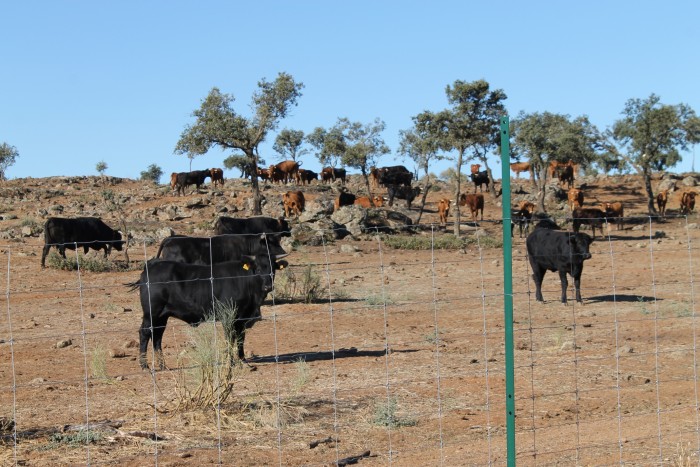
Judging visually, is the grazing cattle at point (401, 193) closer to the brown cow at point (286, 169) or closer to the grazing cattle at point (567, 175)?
the brown cow at point (286, 169)

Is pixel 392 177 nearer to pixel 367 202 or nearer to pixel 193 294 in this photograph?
pixel 367 202

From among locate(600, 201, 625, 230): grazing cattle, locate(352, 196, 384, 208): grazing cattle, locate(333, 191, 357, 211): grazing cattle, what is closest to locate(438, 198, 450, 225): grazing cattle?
locate(352, 196, 384, 208): grazing cattle

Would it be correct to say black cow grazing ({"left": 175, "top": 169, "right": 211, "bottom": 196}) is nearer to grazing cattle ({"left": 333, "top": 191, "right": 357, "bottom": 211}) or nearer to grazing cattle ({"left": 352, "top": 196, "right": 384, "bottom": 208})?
grazing cattle ({"left": 333, "top": 191, "right": 357, "bottom": 211})

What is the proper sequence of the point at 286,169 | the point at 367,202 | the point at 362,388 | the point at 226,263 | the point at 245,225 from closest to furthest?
1. the point at 362,388
2. the point at 226,263
3. the point at 245,225
4. the point at 367,202
5. the point at 286,169

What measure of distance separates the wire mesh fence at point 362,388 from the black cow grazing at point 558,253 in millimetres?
521

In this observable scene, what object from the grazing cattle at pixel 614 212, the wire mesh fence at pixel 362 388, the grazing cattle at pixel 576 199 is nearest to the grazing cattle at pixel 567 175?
the grazing cattle at pixel 576 199

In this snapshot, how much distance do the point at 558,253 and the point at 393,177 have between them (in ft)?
113

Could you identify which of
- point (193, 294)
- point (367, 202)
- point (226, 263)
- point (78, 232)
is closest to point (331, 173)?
point (367, 202)

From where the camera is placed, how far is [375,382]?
36.7ft

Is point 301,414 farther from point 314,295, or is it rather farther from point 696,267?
point 696,267

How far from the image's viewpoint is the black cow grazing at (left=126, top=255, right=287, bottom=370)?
12.3 m

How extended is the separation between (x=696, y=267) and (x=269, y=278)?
52.0 feet

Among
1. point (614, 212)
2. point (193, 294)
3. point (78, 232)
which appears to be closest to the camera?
point (193, 294)

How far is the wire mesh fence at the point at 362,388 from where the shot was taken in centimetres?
812
